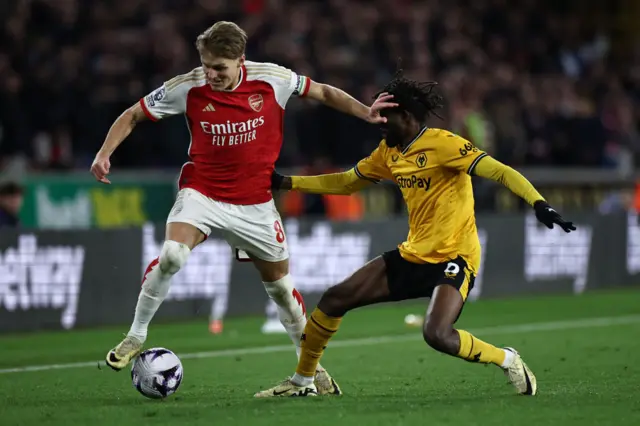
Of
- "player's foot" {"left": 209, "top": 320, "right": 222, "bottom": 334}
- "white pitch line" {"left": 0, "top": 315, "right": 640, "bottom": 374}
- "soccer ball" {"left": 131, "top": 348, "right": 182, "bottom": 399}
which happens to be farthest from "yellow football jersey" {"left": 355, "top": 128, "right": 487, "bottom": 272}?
"player's foot" {"left": 209, "top": 320, "right": 222, "bottom": 334}

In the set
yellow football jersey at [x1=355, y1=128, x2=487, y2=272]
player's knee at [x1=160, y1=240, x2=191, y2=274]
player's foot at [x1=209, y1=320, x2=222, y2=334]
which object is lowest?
player's foot at [x1=209, y1=320, x2=222, y2=334]

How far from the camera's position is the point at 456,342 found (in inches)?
295

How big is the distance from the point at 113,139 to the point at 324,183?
4.69 feet

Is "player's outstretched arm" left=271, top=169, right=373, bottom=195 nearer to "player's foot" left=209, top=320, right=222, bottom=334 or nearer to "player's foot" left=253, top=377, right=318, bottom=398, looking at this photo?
"player's foot" left=253, top=377, right=318, bottom=398

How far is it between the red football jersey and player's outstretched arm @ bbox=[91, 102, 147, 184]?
0.08 m

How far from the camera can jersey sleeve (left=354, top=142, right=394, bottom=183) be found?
8062mm

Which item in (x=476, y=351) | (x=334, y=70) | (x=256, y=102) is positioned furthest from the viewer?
(x=334, y=70)

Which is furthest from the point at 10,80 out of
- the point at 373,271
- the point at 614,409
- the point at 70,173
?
the point at 614,409

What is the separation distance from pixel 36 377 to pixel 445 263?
3.56 metres

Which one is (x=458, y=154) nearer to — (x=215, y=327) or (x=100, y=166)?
(x=100, y=166)

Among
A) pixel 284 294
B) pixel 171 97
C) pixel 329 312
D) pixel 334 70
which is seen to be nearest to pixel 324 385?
pixel 329 312

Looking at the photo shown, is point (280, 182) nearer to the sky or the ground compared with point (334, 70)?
nearer to the ground

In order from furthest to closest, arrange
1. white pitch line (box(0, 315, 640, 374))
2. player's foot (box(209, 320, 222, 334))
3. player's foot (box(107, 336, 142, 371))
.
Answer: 1. player's foot (box(209, 320, 222, 334))
2. white pitch line (box(0, 315, 640, 374))
3. player's foot (box(107, 336, 142, 371))

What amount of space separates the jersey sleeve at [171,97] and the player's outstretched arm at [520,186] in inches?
76.7
